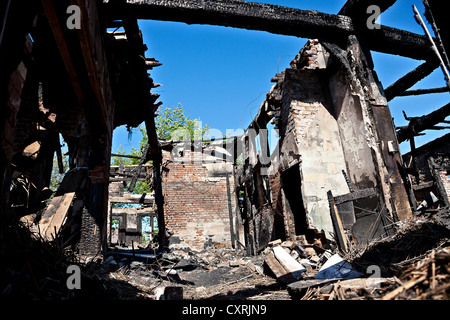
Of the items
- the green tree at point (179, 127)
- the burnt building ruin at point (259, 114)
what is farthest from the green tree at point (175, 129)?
the burnt building ruin at point (259, 114)

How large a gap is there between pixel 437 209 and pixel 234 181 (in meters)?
9.84

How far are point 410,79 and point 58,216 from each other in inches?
351

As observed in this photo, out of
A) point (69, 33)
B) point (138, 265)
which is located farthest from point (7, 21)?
point (138, 265)

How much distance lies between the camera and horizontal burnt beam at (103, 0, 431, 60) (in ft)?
15.6

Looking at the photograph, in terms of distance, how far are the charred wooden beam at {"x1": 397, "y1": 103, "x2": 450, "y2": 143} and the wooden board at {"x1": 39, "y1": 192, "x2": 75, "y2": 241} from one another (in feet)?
33.5

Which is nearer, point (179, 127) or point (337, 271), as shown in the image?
point (337, 271)

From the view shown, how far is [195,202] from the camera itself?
1262cm

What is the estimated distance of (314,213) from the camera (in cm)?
661

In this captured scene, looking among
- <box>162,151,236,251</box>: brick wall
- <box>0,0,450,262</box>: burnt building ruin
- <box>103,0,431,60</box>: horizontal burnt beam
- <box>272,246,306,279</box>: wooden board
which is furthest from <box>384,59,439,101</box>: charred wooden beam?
<box>162,151,236,251</box>: brick wall

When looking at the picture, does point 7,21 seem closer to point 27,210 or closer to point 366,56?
point 27,210

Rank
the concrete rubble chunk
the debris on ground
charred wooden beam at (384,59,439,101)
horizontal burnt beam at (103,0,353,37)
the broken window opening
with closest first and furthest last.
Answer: the debris on ground < the concrete rubble chunk < horizontal burnt beam at (103,0,353,37) < charred wooden beam at (384,59,439,101) < the broken window opening

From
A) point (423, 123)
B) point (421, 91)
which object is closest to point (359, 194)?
point (421, 91)

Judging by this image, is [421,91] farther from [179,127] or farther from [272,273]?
[179,127]

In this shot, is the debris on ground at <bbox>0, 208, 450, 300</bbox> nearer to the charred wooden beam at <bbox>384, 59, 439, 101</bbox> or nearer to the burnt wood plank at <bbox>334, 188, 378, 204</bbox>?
the burnt wood plank at <bbox>334, 188, 378, 204</bbox>
